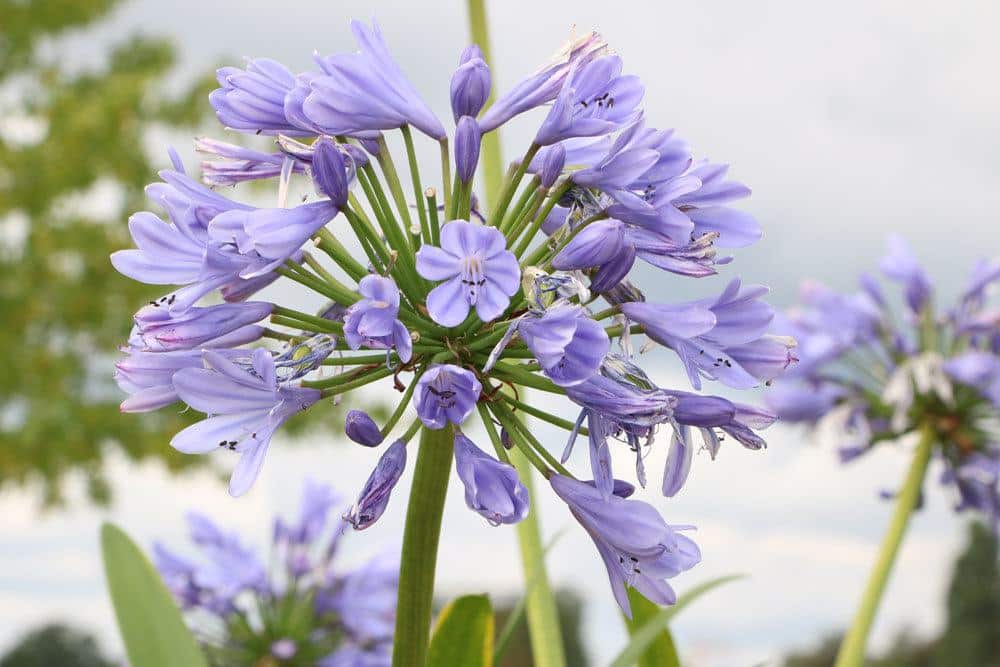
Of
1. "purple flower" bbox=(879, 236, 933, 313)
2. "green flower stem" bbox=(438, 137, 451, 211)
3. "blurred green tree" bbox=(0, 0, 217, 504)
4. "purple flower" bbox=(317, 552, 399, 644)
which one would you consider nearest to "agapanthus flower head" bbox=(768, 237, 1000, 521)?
"purple flower" bbox=(879, 236, 933, 313)

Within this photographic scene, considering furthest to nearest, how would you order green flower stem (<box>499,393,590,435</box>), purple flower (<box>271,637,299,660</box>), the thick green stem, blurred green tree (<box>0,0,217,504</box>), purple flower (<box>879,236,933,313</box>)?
blurred green tree (<box>0,0,217,504</box>), purple flower (<box>879,236,933,313</box>), purple flower (<box>271,637,299,660</box>), the thick green stem, green flower stem (<box>499,393,590,435</box>)

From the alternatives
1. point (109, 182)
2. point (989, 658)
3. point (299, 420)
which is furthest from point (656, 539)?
point (989, 658)

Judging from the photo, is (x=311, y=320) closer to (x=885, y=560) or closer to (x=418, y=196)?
(x=418, y=196)

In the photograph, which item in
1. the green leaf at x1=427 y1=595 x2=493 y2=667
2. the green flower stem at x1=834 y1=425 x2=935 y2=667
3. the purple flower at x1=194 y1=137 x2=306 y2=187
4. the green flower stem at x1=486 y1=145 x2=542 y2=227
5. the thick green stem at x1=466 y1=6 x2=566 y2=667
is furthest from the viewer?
the green flower stem at x1=834 y1=425 x2=935 y2=667

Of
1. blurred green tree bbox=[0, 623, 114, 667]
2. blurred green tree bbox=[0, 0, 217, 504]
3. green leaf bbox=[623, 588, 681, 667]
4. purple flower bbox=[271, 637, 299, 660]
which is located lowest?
green leaf bbox=[623, 588, 681, 667]

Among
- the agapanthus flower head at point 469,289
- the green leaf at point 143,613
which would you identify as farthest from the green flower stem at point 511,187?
the green leaf at point 143,613

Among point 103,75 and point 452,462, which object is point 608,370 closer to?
point 452,462

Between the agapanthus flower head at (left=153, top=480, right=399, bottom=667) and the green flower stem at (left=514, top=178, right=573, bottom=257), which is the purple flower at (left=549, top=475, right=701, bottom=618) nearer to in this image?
→ the green flower stem at (left=514, top=178, right=573, bottom=257)

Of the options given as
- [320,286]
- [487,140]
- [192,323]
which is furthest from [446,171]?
[487,140]
